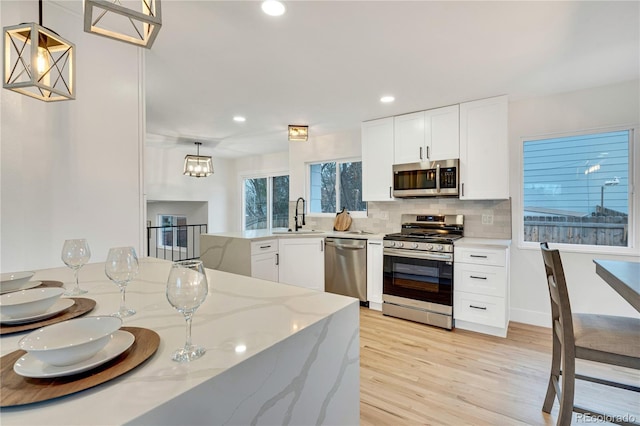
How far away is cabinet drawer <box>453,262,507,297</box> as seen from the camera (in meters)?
2.87

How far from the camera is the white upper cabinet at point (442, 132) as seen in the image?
3.34m

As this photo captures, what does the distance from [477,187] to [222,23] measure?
9.37 feet

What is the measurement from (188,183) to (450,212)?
5269 millimetres

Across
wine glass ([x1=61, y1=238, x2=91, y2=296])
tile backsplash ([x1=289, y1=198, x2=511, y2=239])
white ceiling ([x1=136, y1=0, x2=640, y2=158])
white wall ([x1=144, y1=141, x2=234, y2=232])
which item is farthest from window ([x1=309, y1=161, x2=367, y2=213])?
wine glass ([x1=61, y1=238, x2=91, y2=296])

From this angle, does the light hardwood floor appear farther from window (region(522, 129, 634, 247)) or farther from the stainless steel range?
window (region(522, 129, 634, 247))

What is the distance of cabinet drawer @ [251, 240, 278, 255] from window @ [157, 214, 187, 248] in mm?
4565

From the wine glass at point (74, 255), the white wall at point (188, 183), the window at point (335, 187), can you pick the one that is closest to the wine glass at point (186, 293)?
the wine glass at point (74, 255)

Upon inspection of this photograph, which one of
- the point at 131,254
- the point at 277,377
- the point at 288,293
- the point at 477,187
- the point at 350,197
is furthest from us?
the point at 350,197

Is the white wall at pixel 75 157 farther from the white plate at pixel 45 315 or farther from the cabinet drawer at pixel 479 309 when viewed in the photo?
the cabinet drawer at pixel 479 309

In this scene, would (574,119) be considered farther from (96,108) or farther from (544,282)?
(96,108)

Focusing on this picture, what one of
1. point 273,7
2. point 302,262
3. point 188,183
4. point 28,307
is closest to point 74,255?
point 28,307

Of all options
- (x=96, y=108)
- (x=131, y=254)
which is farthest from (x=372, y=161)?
(x=131, y=254)

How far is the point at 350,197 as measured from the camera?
4.63 metres

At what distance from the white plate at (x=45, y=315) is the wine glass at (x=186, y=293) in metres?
0.52
